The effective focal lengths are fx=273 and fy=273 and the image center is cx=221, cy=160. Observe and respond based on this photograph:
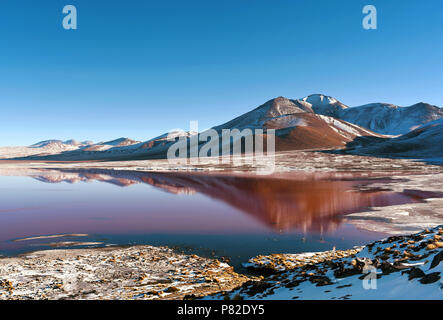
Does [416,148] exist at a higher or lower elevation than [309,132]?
lower

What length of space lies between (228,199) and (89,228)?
49.5 feet

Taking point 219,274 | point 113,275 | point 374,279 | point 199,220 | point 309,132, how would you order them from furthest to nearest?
point 309,132, point 199,220, point 219,274, point 113,275, point 374,279

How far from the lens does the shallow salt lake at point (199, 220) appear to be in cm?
1528

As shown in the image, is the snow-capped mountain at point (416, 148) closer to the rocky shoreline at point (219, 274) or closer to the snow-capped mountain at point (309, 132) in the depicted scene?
the snow-capped mountain at point (309, 132)

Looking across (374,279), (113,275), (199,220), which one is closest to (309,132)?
(199,220)

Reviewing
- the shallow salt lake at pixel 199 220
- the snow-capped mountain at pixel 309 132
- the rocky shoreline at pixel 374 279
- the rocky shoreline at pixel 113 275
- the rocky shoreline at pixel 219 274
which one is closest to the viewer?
the rocky shoreline at pixel 374 279

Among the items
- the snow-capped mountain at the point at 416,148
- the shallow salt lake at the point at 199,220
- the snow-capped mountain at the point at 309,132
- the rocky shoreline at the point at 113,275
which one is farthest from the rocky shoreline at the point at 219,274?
the snow-capped mountain at the point at 309,132

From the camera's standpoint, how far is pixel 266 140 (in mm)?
135625

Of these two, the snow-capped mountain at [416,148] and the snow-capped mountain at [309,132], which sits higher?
the snow-capped mountain at [309,132]

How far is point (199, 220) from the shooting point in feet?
68.1

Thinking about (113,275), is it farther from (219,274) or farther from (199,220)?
(199,220)

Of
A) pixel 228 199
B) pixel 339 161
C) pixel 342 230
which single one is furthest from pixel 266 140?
pixel 342 230

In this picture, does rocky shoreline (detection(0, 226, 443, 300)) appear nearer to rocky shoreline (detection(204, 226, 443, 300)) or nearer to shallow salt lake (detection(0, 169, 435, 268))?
rocky shoreline (detection(204, 226, 443, 300))

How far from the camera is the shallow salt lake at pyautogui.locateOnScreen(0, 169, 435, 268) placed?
15.3m
